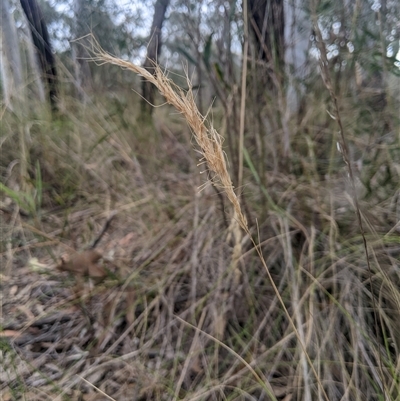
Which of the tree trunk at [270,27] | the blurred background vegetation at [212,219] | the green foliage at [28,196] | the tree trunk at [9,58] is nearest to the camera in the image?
the blurred background vegetation at [212,219]

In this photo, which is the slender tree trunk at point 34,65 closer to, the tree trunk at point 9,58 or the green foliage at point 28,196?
the tree trunk at point 9,58

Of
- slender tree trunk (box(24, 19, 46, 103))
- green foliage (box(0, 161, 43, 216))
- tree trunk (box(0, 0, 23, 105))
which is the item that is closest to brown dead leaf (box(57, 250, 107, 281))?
green foliage (box(0, 161, 43, 216))

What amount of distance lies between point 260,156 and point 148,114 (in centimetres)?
97

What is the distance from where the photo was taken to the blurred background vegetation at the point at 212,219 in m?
Result: 0.90

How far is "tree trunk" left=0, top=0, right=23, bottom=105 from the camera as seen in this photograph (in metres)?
1.77

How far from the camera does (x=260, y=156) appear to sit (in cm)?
126

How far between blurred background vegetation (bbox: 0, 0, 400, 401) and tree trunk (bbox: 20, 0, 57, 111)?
0.01 m

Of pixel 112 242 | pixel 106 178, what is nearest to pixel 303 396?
pixel 112 242

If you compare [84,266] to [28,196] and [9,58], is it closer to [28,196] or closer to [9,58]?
[28,196]

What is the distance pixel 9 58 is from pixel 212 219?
1341 millimetres

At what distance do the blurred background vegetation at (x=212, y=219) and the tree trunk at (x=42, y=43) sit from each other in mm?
14

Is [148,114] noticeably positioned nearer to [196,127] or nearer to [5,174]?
[5,174]

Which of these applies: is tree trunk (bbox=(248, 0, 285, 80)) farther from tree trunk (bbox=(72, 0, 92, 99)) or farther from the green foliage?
the green foliage

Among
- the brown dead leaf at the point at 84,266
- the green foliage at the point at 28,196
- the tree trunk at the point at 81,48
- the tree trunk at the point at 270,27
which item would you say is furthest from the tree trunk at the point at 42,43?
the brown dead leaf at the point at 84,266
